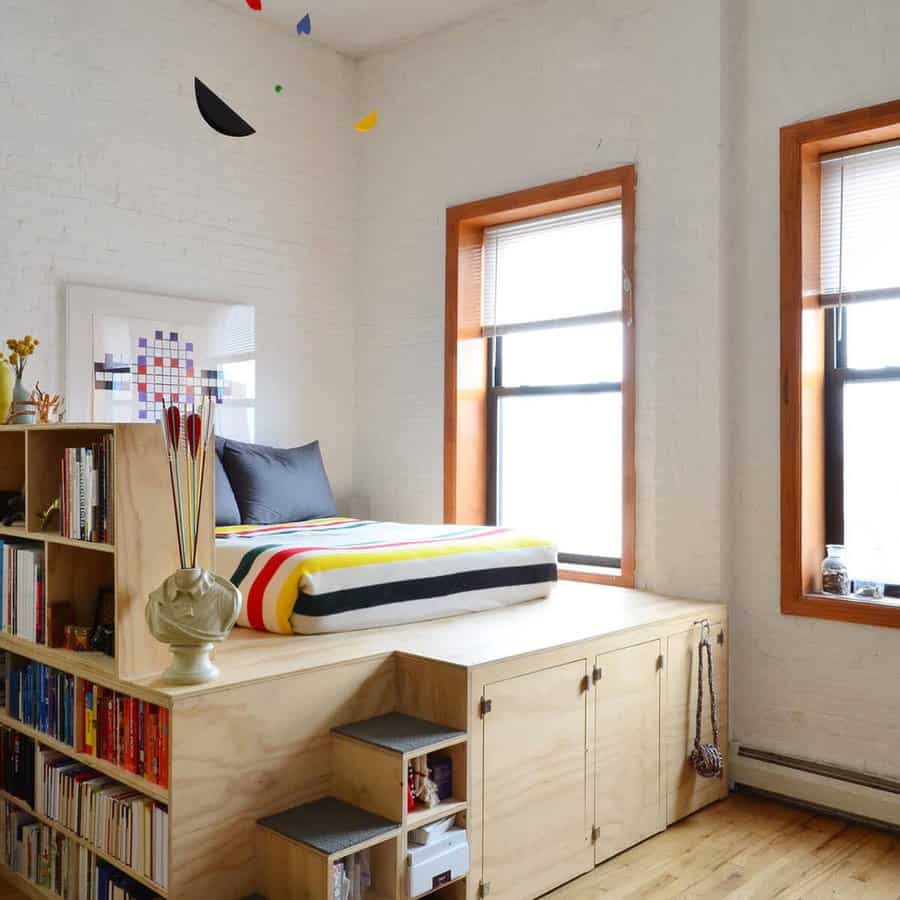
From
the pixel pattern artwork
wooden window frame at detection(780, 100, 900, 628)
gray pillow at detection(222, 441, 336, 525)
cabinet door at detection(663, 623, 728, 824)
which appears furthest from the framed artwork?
wooden window frame at detection(780, 100, 900, 628)

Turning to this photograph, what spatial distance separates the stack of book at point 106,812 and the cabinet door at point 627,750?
134 cm

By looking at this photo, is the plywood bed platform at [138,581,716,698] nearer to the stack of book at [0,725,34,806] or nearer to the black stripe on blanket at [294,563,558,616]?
the black stripe on blanket at [294,563,558,616]

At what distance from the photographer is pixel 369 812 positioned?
2.49 metres

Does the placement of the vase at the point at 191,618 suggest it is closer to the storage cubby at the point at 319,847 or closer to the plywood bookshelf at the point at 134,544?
the plywood bookshelf at the point at 134,544

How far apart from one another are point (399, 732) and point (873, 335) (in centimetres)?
230

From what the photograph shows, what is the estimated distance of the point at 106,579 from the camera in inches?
112

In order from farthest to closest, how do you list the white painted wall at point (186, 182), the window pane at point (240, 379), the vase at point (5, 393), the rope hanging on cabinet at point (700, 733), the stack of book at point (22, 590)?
the window pane at point (240, 379) → the white painted wall at point (186, 182) → the rope hanging on cabinet at point (700, 733) → the vase at point (5, 393) → the stack of book at point (22, 590)

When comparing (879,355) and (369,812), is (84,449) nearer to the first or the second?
(369,812)

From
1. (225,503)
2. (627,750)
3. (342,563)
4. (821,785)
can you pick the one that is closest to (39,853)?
(342,563)

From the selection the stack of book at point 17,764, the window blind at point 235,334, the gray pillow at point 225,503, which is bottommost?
the stack of book at point 17,764

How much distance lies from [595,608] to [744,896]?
108 centimetres

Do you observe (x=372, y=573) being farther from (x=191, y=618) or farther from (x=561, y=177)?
(x=561, y=177)

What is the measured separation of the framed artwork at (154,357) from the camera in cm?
409

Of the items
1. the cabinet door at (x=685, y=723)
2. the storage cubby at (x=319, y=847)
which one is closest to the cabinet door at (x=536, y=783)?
the storage cubby at (x=319, y=847)
